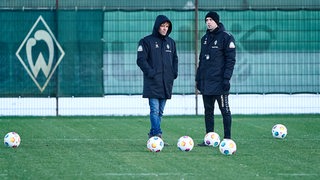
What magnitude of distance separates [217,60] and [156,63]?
3.31 feet

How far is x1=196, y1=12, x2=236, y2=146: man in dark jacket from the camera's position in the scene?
1528 centimetres

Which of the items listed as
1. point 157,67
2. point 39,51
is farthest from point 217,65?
point 39,51

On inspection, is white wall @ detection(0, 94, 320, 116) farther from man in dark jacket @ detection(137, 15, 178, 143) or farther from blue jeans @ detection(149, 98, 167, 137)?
blue jeans @ detection(149, 98, 167, 137)

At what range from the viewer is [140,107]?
2359 centimetres

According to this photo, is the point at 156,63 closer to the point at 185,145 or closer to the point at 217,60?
the point at 217,60

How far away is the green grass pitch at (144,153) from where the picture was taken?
11.5m

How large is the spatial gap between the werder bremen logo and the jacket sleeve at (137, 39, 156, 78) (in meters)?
7.66

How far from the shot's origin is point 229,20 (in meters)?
23.1

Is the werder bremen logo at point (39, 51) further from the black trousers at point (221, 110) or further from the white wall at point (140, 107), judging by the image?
the black trousers at point (221, 110)

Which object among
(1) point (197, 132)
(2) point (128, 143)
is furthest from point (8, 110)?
(2) point (128, 143)

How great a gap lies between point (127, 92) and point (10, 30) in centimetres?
302

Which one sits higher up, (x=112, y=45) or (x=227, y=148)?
(x=112, y=45)

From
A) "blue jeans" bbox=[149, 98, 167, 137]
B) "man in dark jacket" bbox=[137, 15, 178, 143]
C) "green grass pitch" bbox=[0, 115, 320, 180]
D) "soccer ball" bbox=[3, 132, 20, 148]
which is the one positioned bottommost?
"green grass pitch" bbox=[0, 115, 320, 180]

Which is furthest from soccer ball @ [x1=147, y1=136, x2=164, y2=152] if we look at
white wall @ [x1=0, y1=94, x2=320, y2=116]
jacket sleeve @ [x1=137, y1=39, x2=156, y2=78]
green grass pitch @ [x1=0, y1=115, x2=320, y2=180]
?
white wall @ [x1=0, y1=94, x2=320, y2=116]
